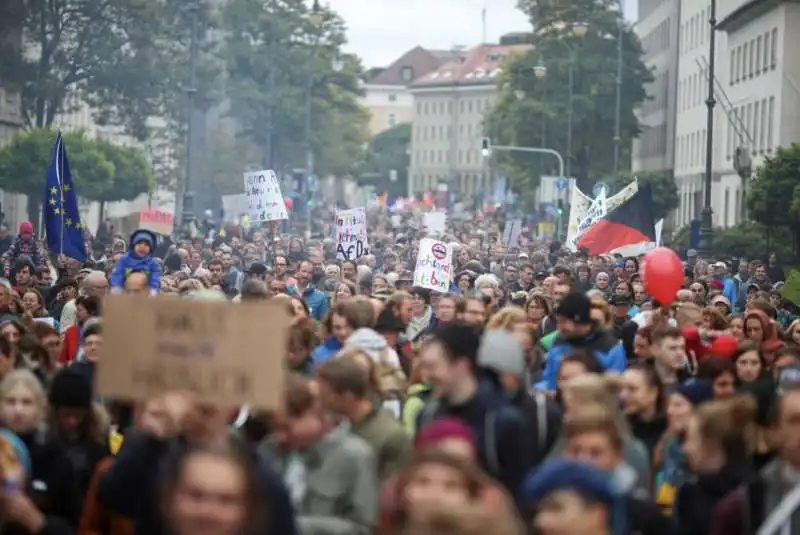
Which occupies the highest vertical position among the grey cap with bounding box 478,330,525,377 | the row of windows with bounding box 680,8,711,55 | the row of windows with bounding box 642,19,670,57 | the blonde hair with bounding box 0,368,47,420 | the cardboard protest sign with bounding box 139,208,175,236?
the row of windows with bounding box 642,19,670,57

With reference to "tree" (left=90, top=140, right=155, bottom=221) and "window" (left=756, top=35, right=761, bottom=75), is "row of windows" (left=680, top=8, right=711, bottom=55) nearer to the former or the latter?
"window" (left=756, top=35, right=761, bottom=75)

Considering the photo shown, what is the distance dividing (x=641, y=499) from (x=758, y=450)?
1.68 meters

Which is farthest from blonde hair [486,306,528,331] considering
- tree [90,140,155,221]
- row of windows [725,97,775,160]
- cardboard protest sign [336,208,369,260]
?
row of windows [725,97,775,160]

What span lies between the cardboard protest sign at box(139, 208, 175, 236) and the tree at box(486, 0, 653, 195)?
52.7 m

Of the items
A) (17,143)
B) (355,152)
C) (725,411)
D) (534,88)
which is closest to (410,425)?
(725,411)

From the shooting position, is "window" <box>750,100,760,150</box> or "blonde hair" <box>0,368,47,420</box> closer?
"blonde hair" <box>0,368,47,420</box>

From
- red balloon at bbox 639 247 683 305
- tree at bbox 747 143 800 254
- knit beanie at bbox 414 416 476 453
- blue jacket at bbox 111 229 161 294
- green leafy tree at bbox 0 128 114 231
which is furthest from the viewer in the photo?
green leafy tree at bbox 0 128 114 231

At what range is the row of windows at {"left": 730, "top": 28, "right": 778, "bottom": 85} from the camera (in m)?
70.1

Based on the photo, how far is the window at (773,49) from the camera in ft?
227

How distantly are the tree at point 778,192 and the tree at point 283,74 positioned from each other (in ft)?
201

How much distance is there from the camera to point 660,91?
358 feet

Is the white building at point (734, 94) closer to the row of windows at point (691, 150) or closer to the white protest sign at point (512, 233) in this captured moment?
the row of windows at point (691, 150)

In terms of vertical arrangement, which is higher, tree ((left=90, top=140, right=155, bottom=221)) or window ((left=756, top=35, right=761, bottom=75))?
window ((left=756, top=35, right=761, bottom=75))

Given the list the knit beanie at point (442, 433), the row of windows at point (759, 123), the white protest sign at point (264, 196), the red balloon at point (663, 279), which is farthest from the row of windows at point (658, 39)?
the knit beanie at point (442, 433)
